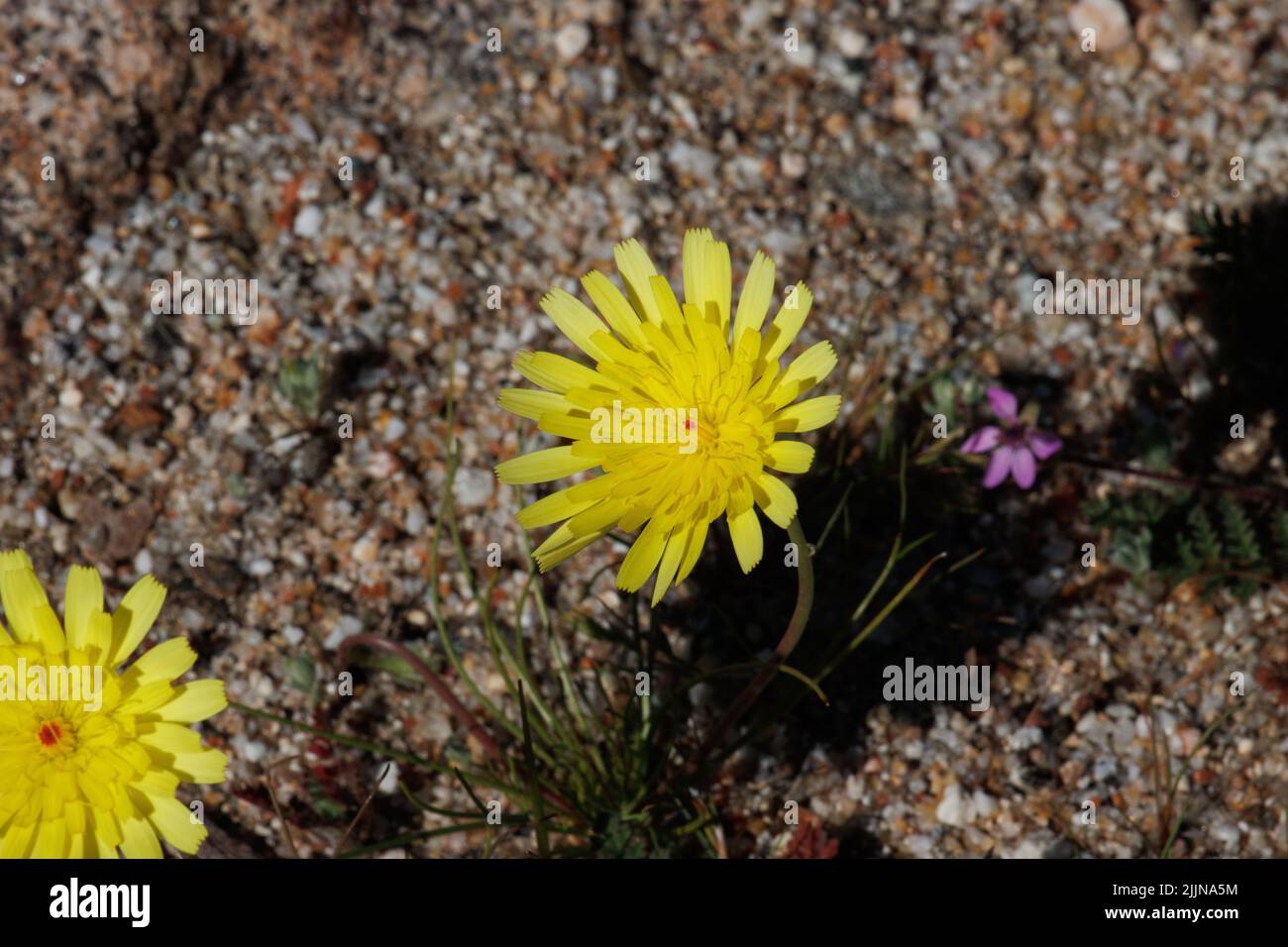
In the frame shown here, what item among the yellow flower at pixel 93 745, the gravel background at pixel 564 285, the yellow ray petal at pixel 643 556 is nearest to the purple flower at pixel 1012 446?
the gravel background at pixel 564 285

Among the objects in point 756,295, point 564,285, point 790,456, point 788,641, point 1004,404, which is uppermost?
point 564,285

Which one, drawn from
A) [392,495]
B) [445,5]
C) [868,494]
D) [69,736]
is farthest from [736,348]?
[445,5]

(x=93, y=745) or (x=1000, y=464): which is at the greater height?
(x=1000, y=464)

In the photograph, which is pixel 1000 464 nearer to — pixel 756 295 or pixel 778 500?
pixel 756 295

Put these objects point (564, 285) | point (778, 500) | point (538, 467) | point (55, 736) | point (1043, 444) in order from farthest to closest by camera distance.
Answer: point (564, 285) → point (1043, 444) → point (538, 467) → point (55, 736) → point (778, 500)

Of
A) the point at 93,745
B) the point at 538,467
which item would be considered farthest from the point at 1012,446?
the point at 93,745

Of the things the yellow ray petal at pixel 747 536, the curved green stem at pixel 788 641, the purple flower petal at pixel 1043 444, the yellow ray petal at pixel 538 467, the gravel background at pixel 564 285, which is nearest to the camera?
the curved green stem at pixel 788 641

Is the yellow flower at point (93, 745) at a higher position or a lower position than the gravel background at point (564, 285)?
lower

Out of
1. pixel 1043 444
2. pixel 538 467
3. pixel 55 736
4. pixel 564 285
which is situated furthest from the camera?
pixel 564 285

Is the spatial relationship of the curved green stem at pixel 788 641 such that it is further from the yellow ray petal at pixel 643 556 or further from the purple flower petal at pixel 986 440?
the purple flower petal at pixel 986 440
